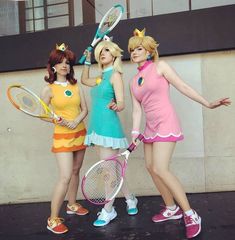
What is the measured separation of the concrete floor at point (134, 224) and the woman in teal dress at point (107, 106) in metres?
0.22

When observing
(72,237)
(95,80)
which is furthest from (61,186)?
(95,80)

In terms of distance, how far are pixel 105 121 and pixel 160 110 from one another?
0.61 meters

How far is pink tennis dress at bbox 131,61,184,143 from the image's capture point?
349 centimetres

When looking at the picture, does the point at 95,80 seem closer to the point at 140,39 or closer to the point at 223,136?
the point at 140,39

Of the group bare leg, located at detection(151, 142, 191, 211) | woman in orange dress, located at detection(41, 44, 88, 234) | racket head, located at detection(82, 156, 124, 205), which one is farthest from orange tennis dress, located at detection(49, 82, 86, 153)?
bare leg, located at detection(151, 142, 191, 211)

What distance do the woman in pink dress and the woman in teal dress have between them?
0.66 ft

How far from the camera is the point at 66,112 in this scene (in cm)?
394

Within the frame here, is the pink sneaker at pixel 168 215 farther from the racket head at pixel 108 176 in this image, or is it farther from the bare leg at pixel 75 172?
the bare leg at pixel 75 172

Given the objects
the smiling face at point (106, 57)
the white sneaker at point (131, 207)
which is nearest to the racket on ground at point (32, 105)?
the smiling face at point (106, 57)

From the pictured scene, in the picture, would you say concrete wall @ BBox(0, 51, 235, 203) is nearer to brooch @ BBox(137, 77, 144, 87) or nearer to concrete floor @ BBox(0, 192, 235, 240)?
concrete floor @ BBox(0, 192, 235, 240)

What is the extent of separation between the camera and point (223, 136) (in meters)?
4.66

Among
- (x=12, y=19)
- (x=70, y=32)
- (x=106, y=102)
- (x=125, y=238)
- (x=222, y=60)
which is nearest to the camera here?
(x=125, y=238)

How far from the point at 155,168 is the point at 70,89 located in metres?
1.25

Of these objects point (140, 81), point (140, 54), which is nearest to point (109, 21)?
point (140, 54)
